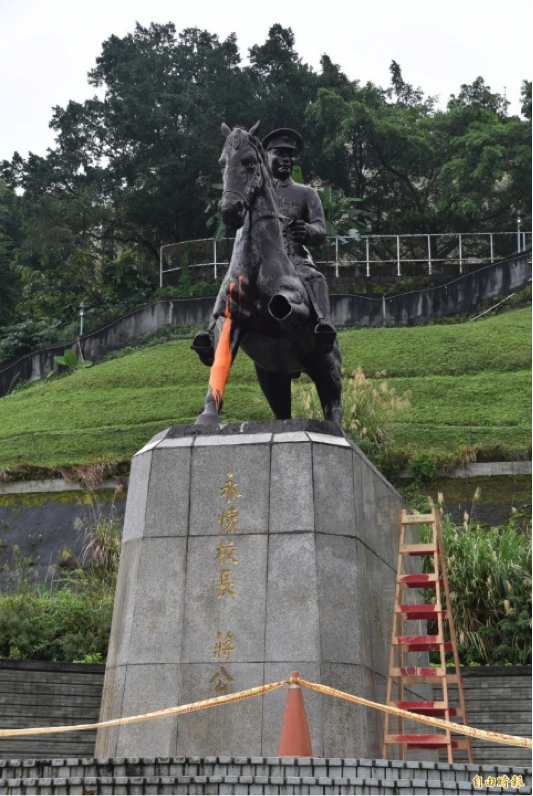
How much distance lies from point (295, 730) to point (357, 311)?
33146mm

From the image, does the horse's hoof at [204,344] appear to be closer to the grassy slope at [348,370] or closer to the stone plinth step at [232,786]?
the stone plinth step at [232,786]

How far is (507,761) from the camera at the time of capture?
42.3ft

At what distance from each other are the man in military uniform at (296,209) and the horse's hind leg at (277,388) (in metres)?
0.82

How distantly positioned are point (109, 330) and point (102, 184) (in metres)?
12.5

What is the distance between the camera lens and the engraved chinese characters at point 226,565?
924cm

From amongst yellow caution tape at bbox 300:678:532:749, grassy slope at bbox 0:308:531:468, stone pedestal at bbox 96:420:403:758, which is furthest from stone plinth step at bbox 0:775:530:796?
grassy slope at bbox 0:308:531:468

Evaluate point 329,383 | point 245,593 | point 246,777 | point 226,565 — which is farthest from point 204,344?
point 246,777

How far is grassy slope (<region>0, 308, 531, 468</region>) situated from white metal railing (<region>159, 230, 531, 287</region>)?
8784 millimetres

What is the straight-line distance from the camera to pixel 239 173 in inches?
408

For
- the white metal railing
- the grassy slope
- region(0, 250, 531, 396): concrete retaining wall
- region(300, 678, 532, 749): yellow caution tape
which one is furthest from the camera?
the white metal railing

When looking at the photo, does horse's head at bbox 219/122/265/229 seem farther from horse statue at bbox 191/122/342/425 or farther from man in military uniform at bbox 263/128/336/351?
man in military uniform at bbox 263/128/336/351

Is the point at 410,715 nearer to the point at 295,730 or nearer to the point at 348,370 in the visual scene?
the point at 295,730

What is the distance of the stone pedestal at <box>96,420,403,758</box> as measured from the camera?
357 inches

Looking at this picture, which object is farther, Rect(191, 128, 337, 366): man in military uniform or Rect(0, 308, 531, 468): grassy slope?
Rect(0, 308, 531, 468): grassy slope
